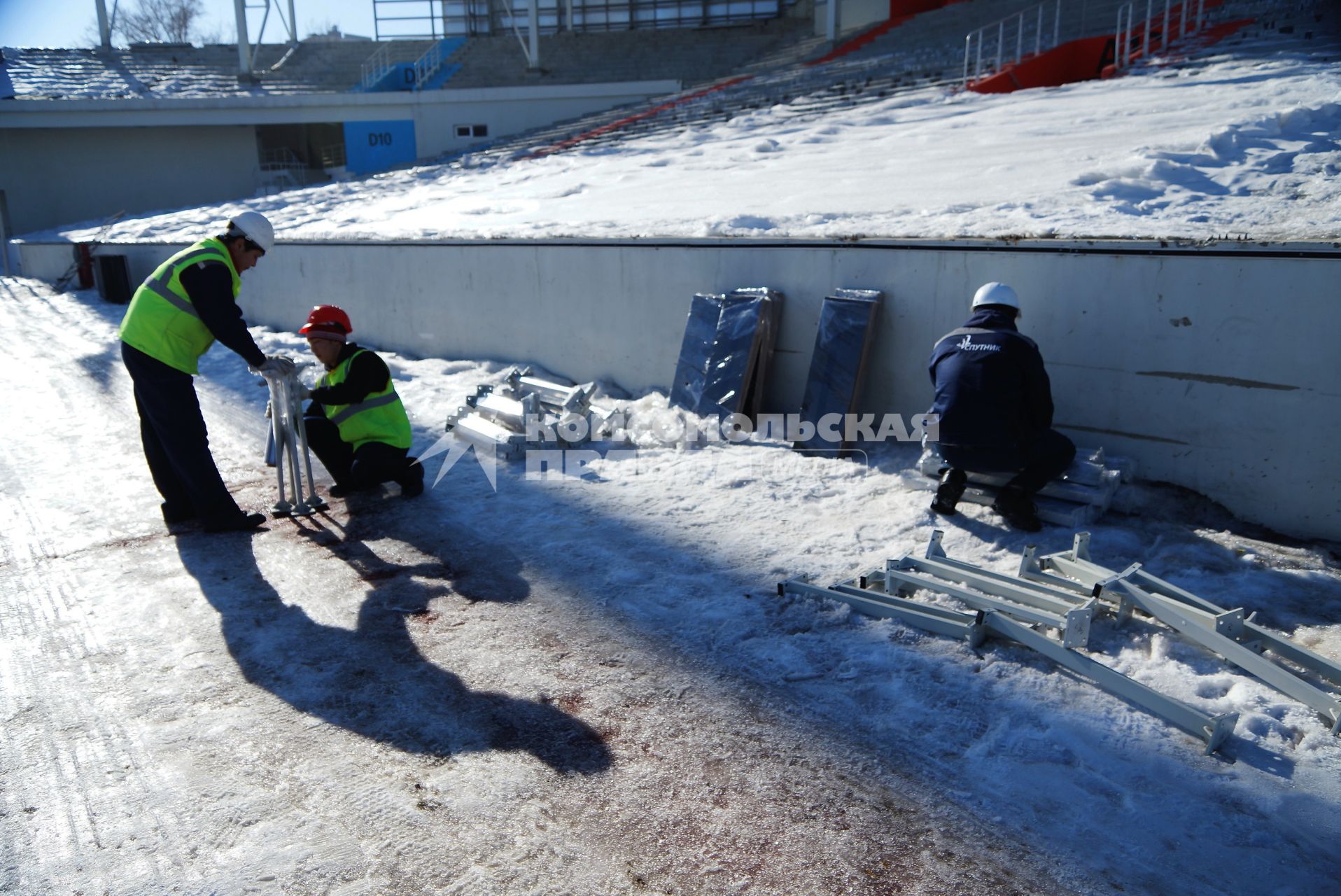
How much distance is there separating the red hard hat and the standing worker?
13.9 inches

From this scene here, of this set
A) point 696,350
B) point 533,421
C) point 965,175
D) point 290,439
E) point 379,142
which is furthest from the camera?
point 379,142

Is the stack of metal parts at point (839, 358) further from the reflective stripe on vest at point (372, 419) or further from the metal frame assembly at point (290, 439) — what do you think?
the metal frame assembly at point (290, 439)

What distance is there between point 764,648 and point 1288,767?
183 centimetres

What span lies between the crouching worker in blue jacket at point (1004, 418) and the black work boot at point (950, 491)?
12mm

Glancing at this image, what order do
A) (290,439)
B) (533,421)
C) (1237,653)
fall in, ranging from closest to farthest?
(1237,653) → (290,439) → (533,421)

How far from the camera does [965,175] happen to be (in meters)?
9.16

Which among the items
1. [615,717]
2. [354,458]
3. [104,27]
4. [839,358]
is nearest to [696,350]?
[839,358]

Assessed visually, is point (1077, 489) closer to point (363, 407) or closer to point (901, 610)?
point (901, 610)

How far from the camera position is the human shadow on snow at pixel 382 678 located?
3.34 metres

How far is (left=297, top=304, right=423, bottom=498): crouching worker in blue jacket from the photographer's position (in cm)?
580

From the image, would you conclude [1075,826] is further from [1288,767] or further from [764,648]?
[764,648]

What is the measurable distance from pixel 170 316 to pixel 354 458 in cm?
134

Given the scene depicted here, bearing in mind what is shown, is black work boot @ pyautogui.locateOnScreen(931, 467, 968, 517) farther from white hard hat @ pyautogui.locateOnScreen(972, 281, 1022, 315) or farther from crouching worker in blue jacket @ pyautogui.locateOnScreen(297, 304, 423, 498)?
crouching worker in blue jacket @ pyautogui.locateOnScreen(297, 304, 423, 498)

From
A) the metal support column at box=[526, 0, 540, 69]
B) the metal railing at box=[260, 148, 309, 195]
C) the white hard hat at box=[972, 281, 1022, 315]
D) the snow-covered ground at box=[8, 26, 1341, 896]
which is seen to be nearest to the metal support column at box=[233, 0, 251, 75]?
the metal railing at box=[260, 148, 309, 195]
